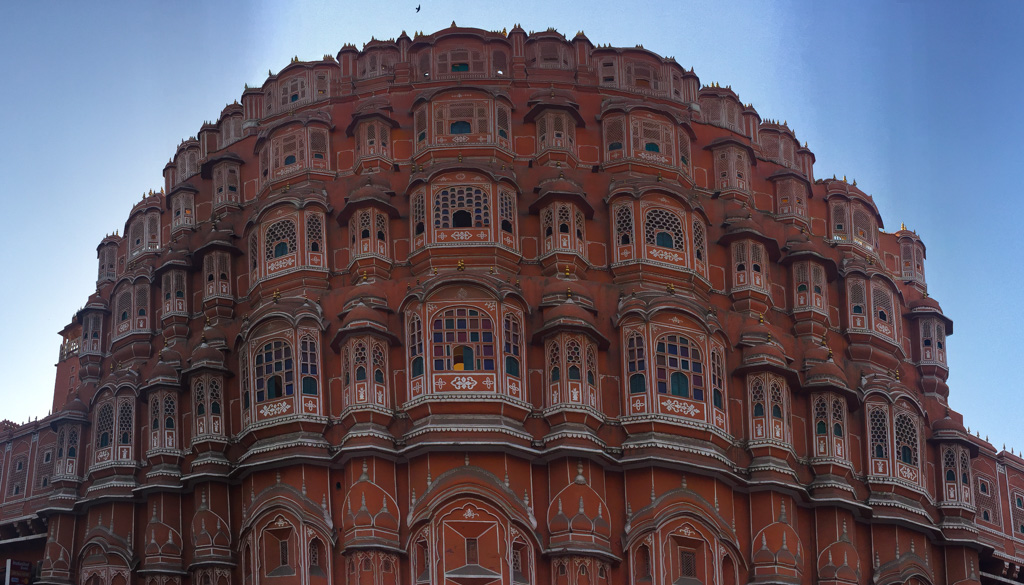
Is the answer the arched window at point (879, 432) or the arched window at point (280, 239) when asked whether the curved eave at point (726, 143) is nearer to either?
the arched window at point (879, 432)

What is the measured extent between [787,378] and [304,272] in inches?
657

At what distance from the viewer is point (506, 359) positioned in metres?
54.7

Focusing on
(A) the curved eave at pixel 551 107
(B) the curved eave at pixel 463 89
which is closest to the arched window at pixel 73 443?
(B) the curved eave at pixel 463 89

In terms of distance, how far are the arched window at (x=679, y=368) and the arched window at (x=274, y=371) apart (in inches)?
467

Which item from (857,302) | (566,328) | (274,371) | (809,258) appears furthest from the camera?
(857,302)

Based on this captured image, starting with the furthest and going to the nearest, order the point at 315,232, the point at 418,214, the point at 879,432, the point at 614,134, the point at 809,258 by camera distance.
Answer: the point at 809,258 → the point at 614,134 → the point at 315,232 → the point at 879,432 → the point at 418,214

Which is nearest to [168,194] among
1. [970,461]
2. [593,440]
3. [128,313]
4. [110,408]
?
[128,313]

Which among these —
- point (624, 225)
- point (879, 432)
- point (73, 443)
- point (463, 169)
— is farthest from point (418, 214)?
point (879, 432)

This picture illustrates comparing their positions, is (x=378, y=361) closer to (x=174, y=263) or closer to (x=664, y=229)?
(x=664, y=229)

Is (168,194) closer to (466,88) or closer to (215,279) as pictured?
(215,279)

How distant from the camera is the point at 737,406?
188 feet

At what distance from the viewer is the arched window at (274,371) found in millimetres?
56188

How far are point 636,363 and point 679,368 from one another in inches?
54.9

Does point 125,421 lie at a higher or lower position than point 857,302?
lower
